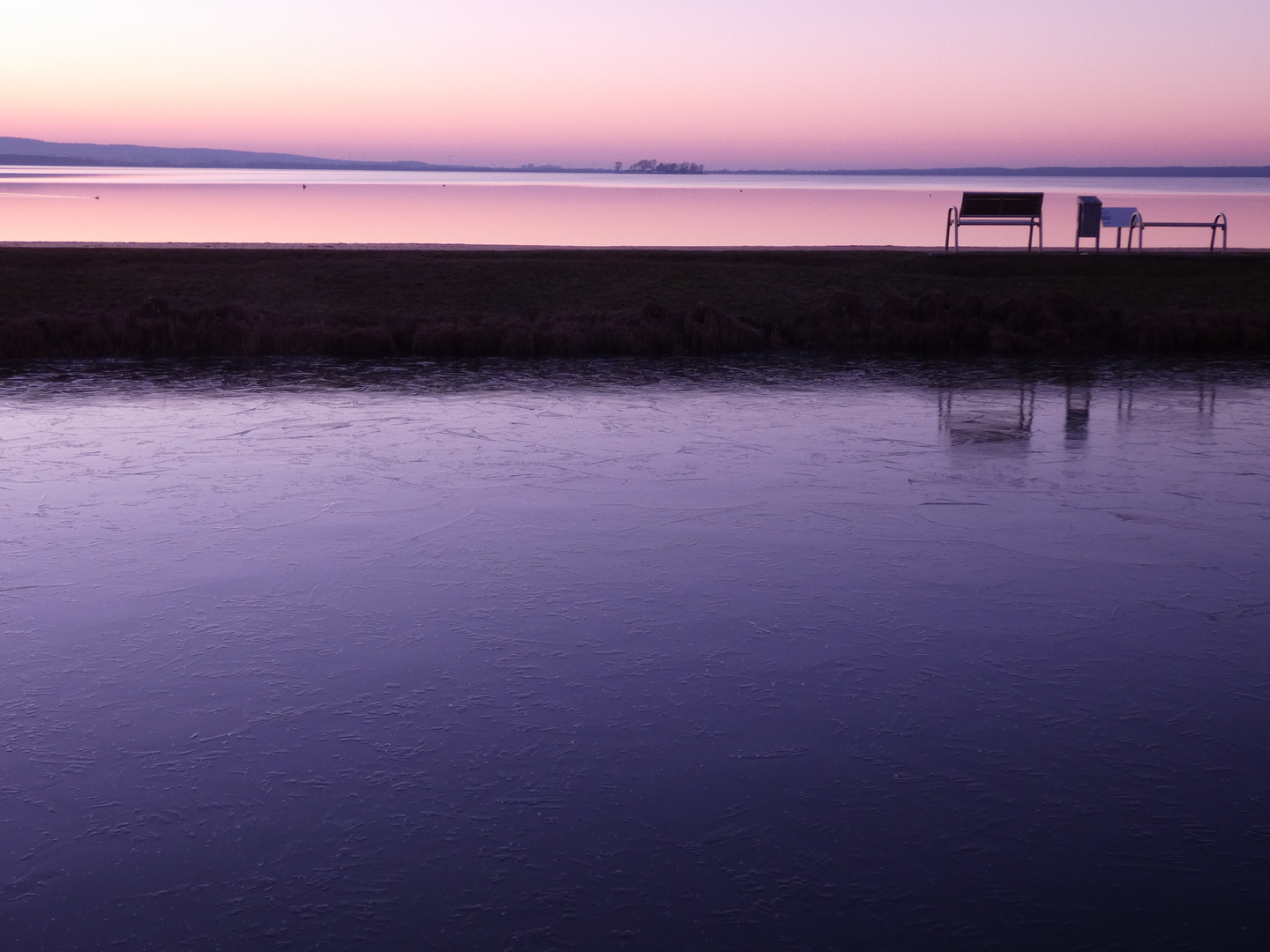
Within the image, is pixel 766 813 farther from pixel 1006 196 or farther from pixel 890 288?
pixel 1006 196

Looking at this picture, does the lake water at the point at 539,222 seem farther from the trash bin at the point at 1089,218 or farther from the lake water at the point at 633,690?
the lake water at the point at 633,690

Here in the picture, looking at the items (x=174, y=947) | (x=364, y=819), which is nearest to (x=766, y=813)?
(x=364, y=819)

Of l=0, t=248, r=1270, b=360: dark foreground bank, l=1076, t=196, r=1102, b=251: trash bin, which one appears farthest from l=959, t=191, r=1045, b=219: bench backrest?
l=0, t=248, r=1270, b=360: dark foreground bank

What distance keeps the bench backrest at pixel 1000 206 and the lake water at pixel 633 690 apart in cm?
1279

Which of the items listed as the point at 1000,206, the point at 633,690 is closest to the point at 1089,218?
the point at 1000,206

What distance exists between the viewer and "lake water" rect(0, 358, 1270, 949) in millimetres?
4551

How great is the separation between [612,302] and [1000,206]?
28.9 feet

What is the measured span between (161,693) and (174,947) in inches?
87.0

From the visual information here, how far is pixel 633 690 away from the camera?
6316 mm

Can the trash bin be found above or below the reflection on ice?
above

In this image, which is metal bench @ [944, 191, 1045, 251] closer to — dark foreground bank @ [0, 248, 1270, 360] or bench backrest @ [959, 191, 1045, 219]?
bench backrest @ [959, 191, 1045, 219]

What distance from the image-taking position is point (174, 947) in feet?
14.0

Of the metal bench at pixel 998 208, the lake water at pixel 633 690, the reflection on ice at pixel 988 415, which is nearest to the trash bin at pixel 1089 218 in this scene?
the metal bench at pixel 998 208

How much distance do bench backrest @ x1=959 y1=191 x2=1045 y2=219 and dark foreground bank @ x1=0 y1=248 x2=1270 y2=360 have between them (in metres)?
1.70
